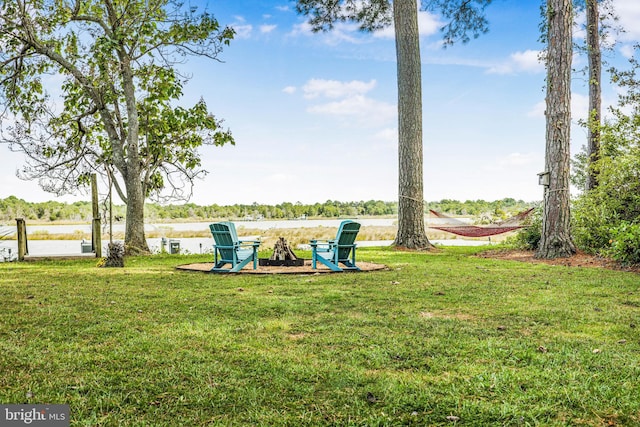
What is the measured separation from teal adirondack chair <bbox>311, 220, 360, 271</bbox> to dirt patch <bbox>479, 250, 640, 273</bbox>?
11.2ft

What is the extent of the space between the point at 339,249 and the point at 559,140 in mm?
4639

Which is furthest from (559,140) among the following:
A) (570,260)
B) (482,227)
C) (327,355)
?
(327,355)

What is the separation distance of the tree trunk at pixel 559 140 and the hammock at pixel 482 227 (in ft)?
6.73

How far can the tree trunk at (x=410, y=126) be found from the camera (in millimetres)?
11367

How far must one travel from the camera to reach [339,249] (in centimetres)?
750

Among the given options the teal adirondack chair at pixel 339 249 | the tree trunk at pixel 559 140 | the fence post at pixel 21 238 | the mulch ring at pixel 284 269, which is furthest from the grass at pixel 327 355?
the fence post at pixel 21 238

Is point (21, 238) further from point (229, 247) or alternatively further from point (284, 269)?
point (284, 269)

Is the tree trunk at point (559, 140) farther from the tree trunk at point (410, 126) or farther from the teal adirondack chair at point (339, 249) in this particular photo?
the teal adirondack chair at point (339, 249)

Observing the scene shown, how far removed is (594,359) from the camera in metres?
2.86

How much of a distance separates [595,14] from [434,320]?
1332 centimetres

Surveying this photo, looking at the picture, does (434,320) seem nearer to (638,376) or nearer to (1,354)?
(638,376)

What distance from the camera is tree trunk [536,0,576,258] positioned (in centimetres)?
906

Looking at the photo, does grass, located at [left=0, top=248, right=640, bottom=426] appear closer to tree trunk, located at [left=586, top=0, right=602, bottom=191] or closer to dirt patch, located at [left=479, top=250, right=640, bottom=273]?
dirt patch, located at [left=479, top=250, right=640, bottom=273]

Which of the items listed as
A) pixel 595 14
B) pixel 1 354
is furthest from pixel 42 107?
pixel 595 14
